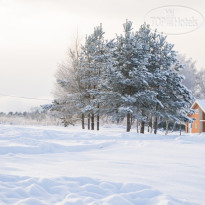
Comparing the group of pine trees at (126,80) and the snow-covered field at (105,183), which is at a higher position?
the group of pine trees at (126,80)

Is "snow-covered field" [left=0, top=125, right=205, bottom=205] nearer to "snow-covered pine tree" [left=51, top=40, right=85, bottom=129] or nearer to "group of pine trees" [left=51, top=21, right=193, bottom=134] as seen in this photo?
"group of pine trees" [left=51, top=21, right=193, bottom=134]

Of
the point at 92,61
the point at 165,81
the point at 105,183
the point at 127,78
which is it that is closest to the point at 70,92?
the point at 92,61

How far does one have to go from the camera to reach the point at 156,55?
22766 millimetres

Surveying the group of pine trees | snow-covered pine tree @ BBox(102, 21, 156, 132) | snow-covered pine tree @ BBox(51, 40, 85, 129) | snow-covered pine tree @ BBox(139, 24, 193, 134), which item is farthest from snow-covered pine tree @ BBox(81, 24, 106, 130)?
snow-covered pine tree @ BBox(139, 24, 193, 134)

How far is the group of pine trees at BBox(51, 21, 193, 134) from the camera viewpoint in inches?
784

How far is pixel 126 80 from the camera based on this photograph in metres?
Result: 19.6

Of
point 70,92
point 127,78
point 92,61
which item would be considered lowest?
point 70,92

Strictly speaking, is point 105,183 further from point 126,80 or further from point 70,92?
point 70,92

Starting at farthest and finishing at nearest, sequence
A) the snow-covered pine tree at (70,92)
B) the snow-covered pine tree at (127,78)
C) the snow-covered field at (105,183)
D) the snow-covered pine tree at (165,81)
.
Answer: the snow-covered pine tree at (70,92) → the snow-covered pine tree at (165,81) → the snow-covered pine tree at (127,78) → the snow-covered field at (105,183)

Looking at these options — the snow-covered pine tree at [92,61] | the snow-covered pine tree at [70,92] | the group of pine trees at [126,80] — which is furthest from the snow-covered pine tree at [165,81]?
the snow-covered pine tree at [70,92]

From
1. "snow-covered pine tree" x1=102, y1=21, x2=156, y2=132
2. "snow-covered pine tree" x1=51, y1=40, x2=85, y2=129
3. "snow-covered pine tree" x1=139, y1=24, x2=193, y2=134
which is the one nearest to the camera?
"snow-covered pine tree" x1=102, y1=21, x2=156, y2=132

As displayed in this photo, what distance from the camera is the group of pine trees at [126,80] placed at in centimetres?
1992

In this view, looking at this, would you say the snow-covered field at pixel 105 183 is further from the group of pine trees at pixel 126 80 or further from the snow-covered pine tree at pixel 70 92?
the snow-covered pine tree at pixel 70 92

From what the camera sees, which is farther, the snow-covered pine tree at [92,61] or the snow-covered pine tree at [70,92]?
the snow-covered pine tree at [70,92]
